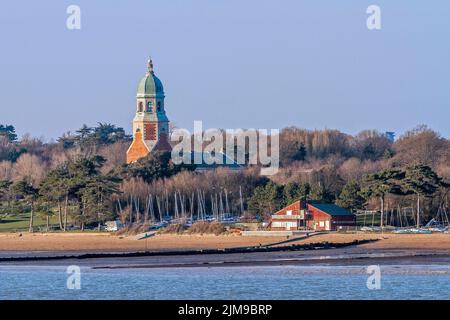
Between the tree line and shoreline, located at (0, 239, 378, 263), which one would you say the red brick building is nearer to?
the tree line

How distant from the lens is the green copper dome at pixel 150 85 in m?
142

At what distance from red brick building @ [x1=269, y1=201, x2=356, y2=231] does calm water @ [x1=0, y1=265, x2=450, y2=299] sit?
108ft

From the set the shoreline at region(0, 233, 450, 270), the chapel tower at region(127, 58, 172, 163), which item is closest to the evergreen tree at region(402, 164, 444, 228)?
the shoreline at region(0, 233, 450, 270)

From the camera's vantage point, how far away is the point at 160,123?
466 feet

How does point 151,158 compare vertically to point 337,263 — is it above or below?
above

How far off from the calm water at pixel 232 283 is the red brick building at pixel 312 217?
3285cm

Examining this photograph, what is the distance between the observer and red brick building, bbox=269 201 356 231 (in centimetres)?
9588

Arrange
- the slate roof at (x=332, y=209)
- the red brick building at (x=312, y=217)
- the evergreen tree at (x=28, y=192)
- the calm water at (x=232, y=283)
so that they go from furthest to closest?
1. the evergreen tree at (x=28, y=192)
2. the slate roof at (x=332, y=209)
3. the red brick building at (x=312, y=217)
4. the calm water at (x=232, y=283)

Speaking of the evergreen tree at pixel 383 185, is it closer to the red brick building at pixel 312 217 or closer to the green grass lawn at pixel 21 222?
the red brick building at pixel 312 217

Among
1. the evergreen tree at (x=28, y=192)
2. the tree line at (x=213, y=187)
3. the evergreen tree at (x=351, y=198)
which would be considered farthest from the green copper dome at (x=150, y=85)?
the evergreen tree at (x=351, y=198)

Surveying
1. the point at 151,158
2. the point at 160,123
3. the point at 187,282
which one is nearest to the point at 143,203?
the point at 151,158

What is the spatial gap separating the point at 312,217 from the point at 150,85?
49.8m

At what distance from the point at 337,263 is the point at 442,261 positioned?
531 cm
